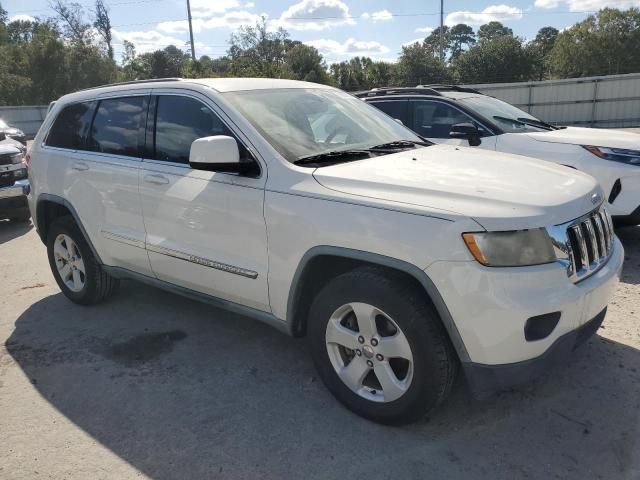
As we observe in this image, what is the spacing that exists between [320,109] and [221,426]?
7.12 feet

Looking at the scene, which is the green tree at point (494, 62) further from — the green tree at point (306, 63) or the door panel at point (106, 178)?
the door panel at point (106, 178)

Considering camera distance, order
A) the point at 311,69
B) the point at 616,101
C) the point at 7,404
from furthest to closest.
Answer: the point at 311,69, the point at 616,101, the point at 7,404

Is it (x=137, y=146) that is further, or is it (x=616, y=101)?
(x=616, y=101)

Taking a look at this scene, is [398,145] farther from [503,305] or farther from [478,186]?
[503,305]

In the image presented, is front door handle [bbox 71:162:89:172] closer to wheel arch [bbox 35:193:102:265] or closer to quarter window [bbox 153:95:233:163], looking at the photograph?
wheel arch [bbox 35:193:102:265]

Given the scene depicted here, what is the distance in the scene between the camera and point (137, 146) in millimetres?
3982

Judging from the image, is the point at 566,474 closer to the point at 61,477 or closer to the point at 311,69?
the point at 61,477

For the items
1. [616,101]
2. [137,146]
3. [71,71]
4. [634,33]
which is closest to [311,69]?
[71,71]

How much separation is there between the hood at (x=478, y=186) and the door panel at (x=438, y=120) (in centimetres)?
316

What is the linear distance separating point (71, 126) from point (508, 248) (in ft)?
12.8

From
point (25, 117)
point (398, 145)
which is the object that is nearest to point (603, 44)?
point (25, 117)

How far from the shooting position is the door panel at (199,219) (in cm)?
320

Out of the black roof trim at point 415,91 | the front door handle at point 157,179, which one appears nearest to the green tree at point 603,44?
the black roof trim at point 415,91

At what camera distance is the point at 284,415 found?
3078 mm
